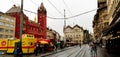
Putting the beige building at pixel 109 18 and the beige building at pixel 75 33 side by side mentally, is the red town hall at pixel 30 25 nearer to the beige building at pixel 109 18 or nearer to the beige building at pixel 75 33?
the beige building at pixel 109 18

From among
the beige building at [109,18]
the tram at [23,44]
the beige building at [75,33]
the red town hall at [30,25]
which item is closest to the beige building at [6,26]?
the red town hall at [30,25]

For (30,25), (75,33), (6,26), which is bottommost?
(6,26)

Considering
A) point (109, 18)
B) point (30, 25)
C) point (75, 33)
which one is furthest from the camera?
point (75, 33)

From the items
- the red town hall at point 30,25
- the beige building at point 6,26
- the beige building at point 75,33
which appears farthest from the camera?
the beige building at point 75,33

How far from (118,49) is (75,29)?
156668 mm

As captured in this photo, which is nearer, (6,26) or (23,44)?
(23,44)

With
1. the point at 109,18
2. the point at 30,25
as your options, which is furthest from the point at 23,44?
the point at 30,25

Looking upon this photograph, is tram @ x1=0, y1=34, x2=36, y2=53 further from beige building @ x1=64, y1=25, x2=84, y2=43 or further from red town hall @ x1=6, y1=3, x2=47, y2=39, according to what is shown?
beige building @ x1=64, y1=25, x2=84, y2=43

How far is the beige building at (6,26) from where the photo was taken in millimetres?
87938

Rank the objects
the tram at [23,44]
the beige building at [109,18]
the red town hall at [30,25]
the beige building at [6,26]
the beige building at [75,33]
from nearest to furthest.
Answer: the beige building at [109,18] → the tram at [23,44] → the beige building at [6,26] → the red town hall at [30,25] → the beige building at [75,33]

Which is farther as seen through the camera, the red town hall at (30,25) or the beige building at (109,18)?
the red town hall at (30,25)

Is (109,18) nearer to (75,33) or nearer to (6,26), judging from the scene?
(6,26)

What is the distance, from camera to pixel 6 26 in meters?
91.3

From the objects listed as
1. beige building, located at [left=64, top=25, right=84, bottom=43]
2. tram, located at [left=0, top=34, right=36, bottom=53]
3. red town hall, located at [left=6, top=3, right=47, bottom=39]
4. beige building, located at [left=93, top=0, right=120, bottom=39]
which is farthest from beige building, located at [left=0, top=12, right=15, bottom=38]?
beige building, located at [left=64, top=25, right=84, bottom=43]
